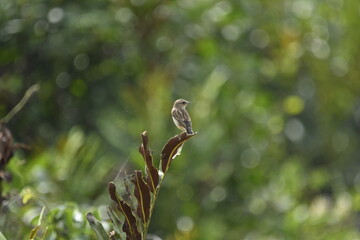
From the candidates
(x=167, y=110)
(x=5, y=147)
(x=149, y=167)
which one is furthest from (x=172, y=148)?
(x=167, y=110)

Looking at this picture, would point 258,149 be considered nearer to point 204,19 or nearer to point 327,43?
point 204,19

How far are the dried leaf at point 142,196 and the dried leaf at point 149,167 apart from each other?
0.05ft

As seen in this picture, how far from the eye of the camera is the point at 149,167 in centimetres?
191

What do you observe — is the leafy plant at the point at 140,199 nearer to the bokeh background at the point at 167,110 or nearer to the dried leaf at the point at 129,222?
the dried leaf at the point at 129,222

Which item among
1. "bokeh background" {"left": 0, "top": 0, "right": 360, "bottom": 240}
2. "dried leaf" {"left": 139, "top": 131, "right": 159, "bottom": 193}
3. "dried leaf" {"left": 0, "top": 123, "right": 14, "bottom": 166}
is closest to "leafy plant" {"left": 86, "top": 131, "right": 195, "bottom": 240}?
"dried leaf" {"left": 139, "top": 131, "right": 159, "bottom": 193}

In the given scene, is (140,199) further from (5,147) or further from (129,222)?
(5,147)

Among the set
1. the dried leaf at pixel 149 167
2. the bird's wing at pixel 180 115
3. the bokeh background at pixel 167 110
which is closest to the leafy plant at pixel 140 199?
the dried leaf at pixel 149 167

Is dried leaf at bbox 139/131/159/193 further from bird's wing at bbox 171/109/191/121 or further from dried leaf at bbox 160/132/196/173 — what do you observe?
bird's wing at bbox 171/109/191/121

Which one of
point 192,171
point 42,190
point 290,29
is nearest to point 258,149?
point 192,171

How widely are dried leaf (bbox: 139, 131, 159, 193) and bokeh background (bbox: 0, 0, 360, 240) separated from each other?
151cm

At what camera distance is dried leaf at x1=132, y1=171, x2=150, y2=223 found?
75.7 inches

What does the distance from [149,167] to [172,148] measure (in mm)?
60

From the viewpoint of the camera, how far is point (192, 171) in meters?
4.28

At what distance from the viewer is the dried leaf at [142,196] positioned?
192cm
